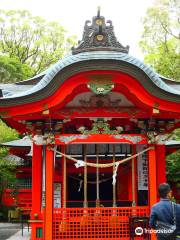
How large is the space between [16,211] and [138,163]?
11188 millimetres

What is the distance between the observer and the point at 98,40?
399 inches

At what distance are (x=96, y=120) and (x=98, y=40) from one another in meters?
1.98

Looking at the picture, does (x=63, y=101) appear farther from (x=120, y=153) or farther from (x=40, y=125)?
(x=120, y=153)

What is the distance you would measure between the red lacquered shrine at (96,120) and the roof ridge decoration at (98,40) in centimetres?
2

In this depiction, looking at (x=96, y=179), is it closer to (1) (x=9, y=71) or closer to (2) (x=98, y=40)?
(2) (x=98, y=40)

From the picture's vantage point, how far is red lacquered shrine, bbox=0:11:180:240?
30.6 feet

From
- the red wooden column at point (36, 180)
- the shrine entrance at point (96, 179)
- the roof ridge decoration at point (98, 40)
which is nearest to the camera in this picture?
the roof ridge decoration at point (98, 40)

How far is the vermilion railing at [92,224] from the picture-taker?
9734 millimetres

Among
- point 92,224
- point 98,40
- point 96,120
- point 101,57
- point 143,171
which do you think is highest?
point 98,40

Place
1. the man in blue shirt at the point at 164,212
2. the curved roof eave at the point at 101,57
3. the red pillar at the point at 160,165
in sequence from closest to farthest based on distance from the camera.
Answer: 1. the man in blue shirt at the point at 164,212
2. the curved roof eave at the point at 101,57
3. the red pillar at the point at 160,165

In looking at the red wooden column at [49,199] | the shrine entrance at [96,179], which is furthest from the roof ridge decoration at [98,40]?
the red wooden column at [49,199]

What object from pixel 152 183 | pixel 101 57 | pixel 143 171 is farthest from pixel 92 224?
pixel 101 57

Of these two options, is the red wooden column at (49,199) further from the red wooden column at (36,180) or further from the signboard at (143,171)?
the signboard at (143,171)

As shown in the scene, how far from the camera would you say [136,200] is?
10.7 m
